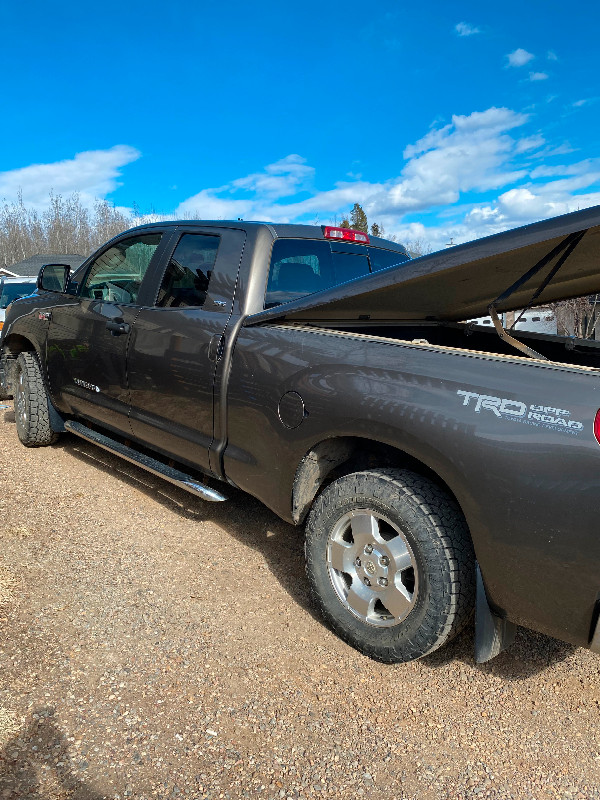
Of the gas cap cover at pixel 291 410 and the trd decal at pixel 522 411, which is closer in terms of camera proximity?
the trd decal at pixel 522 411

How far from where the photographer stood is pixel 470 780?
76.3 inches

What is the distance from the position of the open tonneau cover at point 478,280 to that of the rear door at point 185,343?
369mm

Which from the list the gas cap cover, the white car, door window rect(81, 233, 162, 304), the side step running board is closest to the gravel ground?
the side step running board

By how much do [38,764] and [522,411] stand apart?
201 cm

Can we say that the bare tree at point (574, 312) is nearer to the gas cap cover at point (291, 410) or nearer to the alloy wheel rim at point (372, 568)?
the gas cap cover at point (291, 410)

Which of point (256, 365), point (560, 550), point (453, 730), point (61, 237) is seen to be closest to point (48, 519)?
point (256, 365)

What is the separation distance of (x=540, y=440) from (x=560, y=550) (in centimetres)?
36

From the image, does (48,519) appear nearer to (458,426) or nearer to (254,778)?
(254,778)

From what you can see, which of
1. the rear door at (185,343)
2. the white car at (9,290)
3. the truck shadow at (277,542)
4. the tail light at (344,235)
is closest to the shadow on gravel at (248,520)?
the truck shadow at (277,542)

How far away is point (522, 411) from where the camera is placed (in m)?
1.93

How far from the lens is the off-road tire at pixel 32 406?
203 inches

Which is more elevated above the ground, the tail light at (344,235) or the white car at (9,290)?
the tail light at (344,235)

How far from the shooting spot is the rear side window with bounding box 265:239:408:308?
10.8 ft

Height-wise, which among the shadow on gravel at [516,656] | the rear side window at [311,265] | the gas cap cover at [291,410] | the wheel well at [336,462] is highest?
the rear side window at [311,265]
